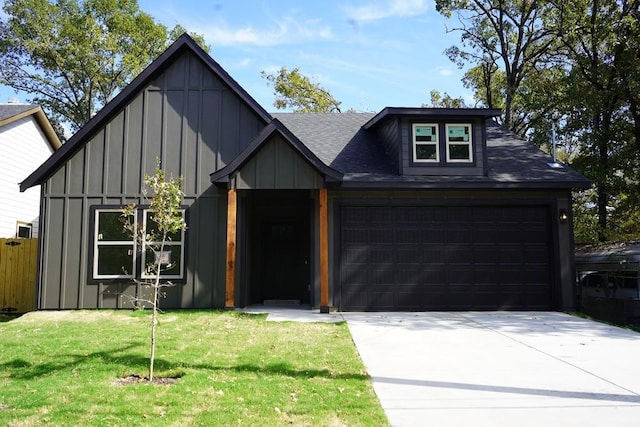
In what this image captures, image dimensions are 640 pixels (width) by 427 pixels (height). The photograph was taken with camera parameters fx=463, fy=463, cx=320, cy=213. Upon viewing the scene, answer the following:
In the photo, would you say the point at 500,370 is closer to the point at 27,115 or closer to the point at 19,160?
the point at 19,160

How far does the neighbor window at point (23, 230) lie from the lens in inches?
577

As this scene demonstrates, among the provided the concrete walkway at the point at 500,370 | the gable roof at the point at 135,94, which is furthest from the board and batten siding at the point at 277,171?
the concrete walkway at the point at 500,370

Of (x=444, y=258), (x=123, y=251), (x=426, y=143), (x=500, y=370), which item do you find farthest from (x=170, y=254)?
(x=500, y=370)

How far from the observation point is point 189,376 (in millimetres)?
4957

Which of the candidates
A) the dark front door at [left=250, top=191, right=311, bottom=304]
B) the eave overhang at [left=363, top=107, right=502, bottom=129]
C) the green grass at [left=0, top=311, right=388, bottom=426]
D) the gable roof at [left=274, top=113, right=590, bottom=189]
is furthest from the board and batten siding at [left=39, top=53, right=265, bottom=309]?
the eave overhang at [left=363, top=107, right=502, bottom=129]

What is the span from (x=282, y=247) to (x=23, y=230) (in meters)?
9.21

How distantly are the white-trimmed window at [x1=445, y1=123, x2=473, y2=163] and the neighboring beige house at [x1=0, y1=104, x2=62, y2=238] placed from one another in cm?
1242

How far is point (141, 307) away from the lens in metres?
9.93

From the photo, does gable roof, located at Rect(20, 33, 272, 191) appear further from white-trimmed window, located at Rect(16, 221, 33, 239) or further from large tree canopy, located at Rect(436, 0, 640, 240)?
large tree canopy, located at Rect(436, 0, 640, 240)

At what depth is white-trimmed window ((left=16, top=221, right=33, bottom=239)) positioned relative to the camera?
14.7m

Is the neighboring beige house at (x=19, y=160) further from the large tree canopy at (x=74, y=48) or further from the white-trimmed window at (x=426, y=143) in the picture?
the white-trimmed window at (x=426, y=143)

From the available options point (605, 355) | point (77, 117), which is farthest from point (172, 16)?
point (605, 355)

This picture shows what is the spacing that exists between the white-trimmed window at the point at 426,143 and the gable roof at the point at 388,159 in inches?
17.0

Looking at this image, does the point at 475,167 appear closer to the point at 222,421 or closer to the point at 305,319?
the point at 305,319
